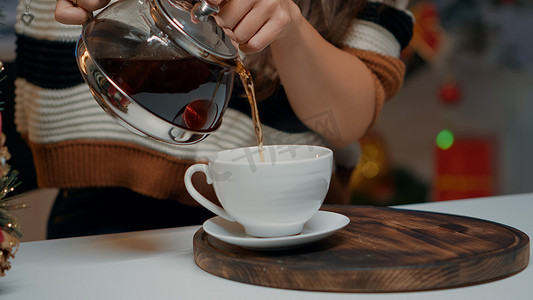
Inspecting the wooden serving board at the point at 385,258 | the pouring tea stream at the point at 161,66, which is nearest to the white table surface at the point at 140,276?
the wooden serving board at the point at 385,258

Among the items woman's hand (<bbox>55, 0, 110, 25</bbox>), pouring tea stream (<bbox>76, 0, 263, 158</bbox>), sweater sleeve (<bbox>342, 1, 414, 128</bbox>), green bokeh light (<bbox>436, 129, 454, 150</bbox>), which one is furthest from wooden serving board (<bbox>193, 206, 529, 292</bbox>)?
green bokeh light (<bbox>436, 129, 454, 150</bbox>)

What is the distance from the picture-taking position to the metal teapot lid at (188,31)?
1.68ft

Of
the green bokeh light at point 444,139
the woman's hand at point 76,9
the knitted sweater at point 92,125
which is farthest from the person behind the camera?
the green bokeh light at point 444,139

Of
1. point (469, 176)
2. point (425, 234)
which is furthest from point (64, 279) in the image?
point (469, 176)

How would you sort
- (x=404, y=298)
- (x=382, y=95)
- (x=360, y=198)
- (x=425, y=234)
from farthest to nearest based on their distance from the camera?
(x=360, y=198) → (x=382, y=95) → (x=425, y=234) → (x=404, y=298)

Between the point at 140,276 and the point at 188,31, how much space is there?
25 centimetres

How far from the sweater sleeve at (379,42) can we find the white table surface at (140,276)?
336 millimetres

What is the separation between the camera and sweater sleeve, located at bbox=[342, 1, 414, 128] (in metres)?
0.98

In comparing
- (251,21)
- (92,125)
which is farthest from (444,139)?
(251,21)

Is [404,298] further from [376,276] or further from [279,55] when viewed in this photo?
[279,55]

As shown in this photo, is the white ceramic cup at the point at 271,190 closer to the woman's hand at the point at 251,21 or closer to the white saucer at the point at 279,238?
the white saucer at the point at 279,238

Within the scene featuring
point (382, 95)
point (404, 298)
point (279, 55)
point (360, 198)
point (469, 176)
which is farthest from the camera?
point (469, 176)

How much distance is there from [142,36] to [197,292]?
26 cm

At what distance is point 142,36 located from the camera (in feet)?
1.79
